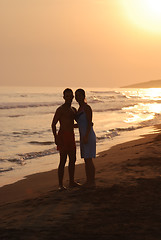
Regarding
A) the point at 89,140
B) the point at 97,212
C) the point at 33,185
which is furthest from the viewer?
the point at 33,185

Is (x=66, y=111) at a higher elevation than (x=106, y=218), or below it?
higher

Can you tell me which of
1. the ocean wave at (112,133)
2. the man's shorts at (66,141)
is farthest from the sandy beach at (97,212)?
the ocean wave at (112,133)

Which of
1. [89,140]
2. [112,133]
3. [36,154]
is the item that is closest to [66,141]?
[89,140]

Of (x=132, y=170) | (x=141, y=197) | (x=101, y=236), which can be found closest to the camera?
(x=101, y=236)

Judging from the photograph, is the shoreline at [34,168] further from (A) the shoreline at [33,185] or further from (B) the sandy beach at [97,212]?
(B) the sandy beach at [97,212]

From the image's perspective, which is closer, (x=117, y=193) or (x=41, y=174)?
(x=117, y=193)

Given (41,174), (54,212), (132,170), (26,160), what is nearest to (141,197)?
(54,212)

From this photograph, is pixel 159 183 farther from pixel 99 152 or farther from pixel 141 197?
pixel 99 152

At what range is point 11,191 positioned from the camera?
738cm

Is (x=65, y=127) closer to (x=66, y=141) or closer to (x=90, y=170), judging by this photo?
(x=66, y=141)

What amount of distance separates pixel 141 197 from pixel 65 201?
1074mm

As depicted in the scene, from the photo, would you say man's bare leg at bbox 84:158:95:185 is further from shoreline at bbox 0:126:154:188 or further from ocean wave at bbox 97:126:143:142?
ocean wave at bbox 97:126:143:142

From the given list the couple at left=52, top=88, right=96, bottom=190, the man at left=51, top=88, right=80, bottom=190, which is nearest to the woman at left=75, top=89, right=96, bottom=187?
the couple at left=52, top=88, right=96, bottom=190

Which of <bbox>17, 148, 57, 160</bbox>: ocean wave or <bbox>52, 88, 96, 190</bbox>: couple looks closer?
<bbox>52, 88, 96, 190</bbox>: couple
